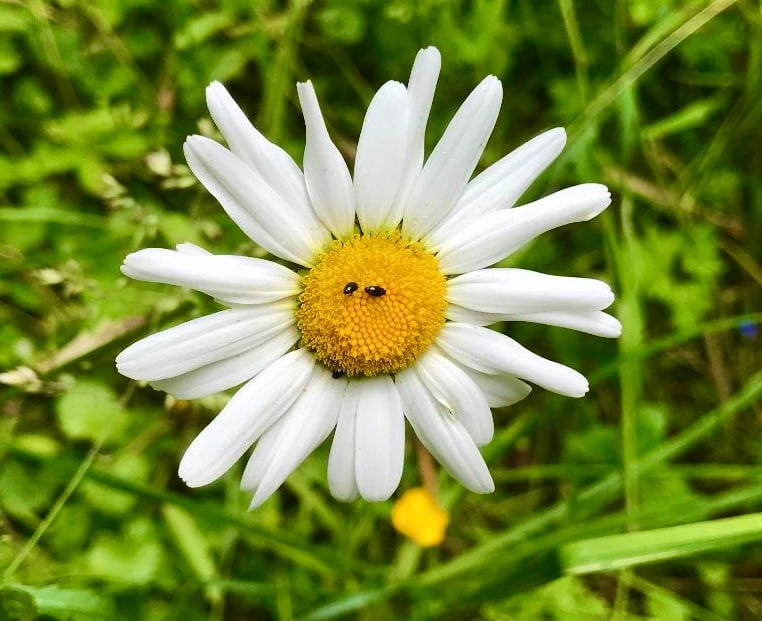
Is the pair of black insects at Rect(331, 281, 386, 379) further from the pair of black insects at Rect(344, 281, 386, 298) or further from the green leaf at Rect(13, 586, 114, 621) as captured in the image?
the green leaf at Rect(13, 586, 114, 621)

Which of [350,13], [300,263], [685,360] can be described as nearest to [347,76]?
[350,13]

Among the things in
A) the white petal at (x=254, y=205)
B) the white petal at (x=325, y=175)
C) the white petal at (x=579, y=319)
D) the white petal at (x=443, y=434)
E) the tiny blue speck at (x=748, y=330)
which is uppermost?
the tiny blue speck at (x=748, y=330)

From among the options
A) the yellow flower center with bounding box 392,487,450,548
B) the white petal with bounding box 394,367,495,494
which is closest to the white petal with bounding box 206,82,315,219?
the white petal with bounding box 394,367,495,494

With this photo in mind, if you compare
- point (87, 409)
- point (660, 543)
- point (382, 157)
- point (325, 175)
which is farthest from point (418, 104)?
point (87, 409)

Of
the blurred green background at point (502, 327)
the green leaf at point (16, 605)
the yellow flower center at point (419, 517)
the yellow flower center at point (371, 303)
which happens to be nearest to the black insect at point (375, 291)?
the yellow flower center at point (371, 303)

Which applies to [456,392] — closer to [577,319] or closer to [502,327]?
[577,319]

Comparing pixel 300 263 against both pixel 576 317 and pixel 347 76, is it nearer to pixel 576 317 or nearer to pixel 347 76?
pixel 576 317

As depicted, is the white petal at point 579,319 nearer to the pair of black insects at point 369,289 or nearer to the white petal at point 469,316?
the white petal at point 469,316
